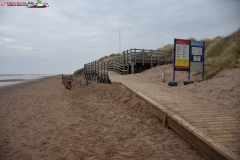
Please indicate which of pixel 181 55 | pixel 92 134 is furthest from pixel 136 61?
pixel 92 134

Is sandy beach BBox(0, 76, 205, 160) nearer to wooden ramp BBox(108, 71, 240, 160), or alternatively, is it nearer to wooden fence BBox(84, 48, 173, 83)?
wooden ramp BBox(108, 71, 240, 160)

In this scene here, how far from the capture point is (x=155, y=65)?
2070cm

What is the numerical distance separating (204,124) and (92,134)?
2.97 meters

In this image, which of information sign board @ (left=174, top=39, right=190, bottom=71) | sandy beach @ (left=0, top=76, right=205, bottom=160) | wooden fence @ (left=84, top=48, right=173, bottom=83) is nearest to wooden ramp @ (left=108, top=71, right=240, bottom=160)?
sandy beach @ (left=0, top=76, right=205, bottom=160)

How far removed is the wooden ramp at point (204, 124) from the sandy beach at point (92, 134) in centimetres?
25

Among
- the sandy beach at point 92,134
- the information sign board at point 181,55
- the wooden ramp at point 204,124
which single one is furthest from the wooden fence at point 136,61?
the wooden ramp at point 204,124

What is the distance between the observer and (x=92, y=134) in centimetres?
564

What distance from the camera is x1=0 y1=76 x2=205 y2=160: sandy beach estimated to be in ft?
14.5

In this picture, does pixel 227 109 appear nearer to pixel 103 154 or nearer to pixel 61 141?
pixel 103 154

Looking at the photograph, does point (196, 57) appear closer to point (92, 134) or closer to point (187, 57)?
point (187, 57)

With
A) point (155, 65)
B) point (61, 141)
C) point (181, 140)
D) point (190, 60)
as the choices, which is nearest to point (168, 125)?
point (181, 140)

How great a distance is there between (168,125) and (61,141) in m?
2.91

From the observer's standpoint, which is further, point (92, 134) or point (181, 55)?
point (181, 55)

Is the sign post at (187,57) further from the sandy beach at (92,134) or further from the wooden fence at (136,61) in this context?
the wooden fence at (136,61)
